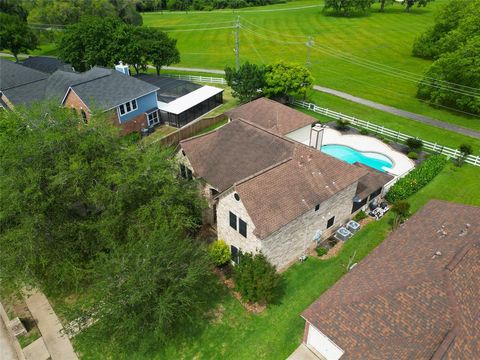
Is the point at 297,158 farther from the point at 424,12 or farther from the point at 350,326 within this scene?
the point at 424,12

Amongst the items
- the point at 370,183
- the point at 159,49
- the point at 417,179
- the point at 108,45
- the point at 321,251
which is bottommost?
the point at 321,251

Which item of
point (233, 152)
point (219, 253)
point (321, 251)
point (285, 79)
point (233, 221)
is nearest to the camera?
point (233, 221)

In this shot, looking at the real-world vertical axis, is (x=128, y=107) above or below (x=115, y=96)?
below

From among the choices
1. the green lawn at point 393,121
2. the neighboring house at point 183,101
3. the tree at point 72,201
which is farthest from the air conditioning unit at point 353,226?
the neighboring house at point 183,101

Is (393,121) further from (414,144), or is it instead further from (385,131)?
(414,144)

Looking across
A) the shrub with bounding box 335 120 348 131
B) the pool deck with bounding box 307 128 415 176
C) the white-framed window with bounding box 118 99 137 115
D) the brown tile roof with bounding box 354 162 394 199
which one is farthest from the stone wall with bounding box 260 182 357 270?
the white-framed window with bounding box 118 99 137 115

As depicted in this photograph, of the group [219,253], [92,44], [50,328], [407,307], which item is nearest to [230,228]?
[219,253]
